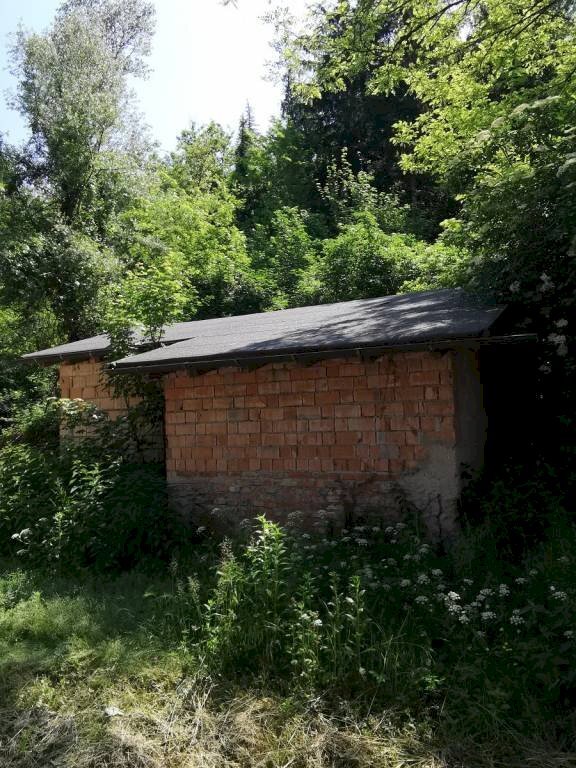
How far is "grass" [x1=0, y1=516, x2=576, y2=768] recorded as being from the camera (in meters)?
3.87

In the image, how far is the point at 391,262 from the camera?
17.4 metres

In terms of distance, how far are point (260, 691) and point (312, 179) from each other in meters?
27.7

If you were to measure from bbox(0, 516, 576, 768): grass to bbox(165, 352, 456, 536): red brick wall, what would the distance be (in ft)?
5.76

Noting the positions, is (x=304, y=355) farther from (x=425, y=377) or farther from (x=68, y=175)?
(x=68, y=175)

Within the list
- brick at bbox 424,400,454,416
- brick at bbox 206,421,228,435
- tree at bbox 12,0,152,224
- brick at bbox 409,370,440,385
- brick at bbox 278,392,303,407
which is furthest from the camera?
tree at bbox 12,0,152,224

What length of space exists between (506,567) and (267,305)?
46.5ft

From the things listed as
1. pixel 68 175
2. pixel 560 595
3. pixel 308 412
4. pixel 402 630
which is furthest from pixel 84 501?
pixel 68 175

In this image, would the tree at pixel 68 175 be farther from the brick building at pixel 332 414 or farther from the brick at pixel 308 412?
the brick at pixel 308 412

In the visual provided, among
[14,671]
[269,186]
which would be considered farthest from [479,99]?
[269,186]

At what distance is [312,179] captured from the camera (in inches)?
1174

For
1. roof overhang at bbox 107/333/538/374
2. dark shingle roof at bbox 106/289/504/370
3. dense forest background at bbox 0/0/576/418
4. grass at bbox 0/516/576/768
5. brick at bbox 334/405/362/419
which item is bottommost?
grass at bbox 0/516/576/768

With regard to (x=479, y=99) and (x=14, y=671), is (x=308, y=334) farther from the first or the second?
(x=479, y=99)

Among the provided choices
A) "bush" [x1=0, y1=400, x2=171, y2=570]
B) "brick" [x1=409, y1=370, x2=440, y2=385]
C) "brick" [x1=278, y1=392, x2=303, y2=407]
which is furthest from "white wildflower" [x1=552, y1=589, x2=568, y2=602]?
"bush" [x1=0, y1=400, x2=171, y2=570]

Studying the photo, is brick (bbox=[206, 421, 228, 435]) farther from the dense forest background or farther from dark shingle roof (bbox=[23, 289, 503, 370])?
the dense forest background
